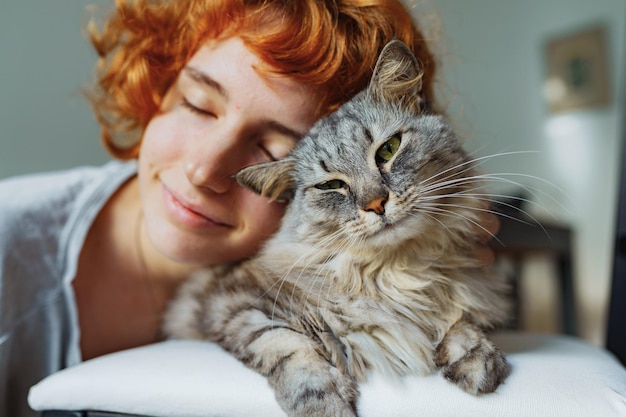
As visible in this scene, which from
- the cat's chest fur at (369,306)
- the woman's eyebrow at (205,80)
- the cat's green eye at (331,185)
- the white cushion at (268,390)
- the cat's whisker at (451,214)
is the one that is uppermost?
the woman's eyebrow at (205,80)

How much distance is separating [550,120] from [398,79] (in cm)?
329

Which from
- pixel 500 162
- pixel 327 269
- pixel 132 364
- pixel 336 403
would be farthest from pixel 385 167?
pixel 500 162

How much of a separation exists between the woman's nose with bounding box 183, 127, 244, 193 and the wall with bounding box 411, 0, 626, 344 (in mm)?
2965

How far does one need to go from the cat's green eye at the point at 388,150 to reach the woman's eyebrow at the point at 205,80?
1.17 ft

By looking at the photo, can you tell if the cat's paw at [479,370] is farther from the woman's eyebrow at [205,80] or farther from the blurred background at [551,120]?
the blurred background at [551,120]

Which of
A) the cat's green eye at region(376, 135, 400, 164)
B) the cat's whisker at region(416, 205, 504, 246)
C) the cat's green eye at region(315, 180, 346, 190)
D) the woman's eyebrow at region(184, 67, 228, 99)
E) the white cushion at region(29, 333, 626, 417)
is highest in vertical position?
the woman's eyebrow at region(184, 67, 228, 99)

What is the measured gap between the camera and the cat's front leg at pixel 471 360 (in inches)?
33.1

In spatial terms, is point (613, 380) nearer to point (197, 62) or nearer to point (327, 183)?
point (327, 183)

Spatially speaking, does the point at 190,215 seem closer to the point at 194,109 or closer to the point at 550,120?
the point at 194,109

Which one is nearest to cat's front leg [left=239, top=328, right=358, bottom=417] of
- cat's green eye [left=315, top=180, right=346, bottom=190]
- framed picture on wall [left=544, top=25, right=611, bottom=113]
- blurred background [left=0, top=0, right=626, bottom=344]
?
cat's green eye [left=315, top=180, right=346, bottom=190]

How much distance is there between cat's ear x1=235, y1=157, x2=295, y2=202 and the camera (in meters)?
1.10

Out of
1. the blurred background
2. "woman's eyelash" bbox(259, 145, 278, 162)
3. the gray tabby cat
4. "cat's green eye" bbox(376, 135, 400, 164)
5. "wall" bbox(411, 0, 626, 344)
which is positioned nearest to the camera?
the gray tabby cat

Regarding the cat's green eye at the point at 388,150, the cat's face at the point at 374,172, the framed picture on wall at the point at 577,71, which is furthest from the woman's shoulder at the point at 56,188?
the framed picture on wall at the point at 577,71

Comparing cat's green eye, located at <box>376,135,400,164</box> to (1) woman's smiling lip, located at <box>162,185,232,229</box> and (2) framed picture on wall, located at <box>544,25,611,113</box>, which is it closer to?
(1) woman's smiling lip, located at <box>162,185,232,229</box>
